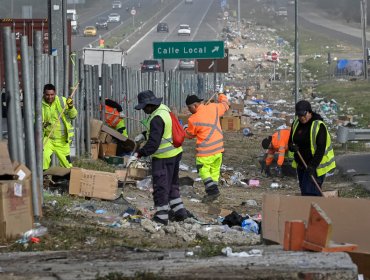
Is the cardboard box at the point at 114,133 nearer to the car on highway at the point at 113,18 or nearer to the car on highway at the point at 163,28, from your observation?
the car on highway at the point at 163,28

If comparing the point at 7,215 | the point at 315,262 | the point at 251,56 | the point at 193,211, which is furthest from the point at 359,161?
the point at 251,56

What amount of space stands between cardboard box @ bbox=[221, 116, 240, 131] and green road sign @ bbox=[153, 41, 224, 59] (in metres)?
1.94

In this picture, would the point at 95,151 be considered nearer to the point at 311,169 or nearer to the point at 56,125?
the point at 56,125

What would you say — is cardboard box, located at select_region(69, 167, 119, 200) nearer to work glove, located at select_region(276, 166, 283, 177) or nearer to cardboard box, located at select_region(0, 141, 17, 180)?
cardboard box, located at select_region(0, 141, 17, 180)

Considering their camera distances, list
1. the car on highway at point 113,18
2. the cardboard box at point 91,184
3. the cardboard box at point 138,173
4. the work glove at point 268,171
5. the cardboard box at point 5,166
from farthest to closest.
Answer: the car on highway at point 113,18 < the work glove at point 268,171 < the cardboard box at point 138,173 < the cardboard box at point 91,184 < the cardboard box at point 5,166

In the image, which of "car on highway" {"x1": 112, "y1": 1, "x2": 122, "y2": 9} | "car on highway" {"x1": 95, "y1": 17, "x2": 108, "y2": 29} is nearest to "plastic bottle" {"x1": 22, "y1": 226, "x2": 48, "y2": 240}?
"car on highway" {"x1": 95, "y1": 17, "x2": 108, "y2": 29}

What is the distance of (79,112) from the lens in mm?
20406

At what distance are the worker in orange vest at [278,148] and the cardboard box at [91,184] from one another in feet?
14.7

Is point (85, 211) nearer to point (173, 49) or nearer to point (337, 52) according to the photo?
point (173, 49)

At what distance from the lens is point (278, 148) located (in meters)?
19.1

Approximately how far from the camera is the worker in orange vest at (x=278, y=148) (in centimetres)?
1844

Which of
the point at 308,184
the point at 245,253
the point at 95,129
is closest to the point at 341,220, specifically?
the point at 245,253

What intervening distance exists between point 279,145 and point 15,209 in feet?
29.9

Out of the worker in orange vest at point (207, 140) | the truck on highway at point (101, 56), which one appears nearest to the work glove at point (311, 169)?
the worker in orange vest at point (207, 140)
